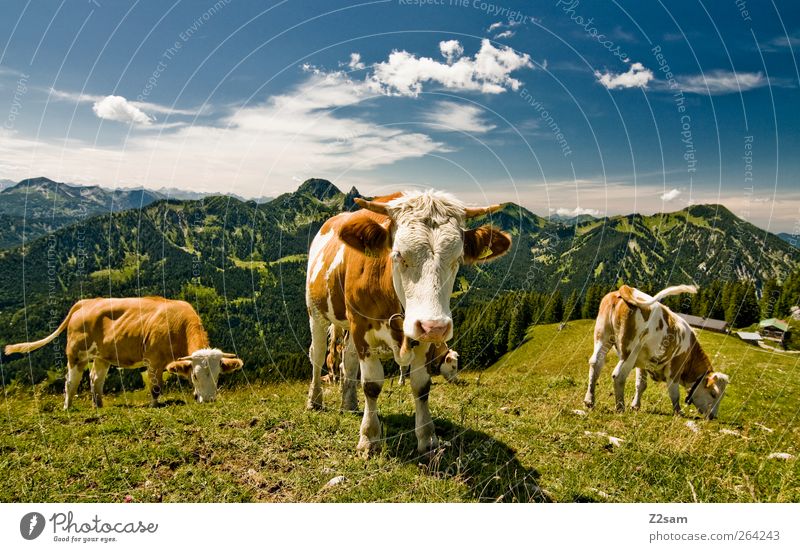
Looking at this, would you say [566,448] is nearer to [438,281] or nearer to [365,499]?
[365,499]

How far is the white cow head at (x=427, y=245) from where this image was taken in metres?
4.25

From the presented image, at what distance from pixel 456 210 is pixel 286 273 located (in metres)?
174

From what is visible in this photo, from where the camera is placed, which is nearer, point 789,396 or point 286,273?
point 789,396

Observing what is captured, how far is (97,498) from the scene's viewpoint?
510cm

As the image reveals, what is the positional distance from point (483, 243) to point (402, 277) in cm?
112

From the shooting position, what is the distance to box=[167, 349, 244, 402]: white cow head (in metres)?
10.2

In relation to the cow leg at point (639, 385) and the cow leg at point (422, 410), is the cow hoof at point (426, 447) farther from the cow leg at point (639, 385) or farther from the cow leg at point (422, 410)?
the cow leg at point (639, 385)

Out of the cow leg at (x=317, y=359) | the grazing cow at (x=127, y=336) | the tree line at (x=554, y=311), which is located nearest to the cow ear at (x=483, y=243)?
the cow leg at (x=317, y=359)

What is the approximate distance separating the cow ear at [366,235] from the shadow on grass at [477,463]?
2897 millimetres

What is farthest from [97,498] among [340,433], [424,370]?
[424,370]

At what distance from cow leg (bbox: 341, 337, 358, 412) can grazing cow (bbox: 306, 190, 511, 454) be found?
0.91 metres

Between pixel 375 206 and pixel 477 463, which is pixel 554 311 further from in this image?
pixel 375 206

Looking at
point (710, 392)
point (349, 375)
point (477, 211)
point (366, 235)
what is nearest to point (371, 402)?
point (349, 375)

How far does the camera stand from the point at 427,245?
14.6ft
